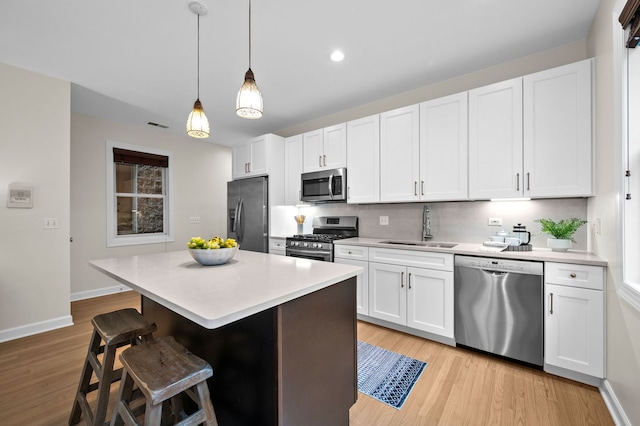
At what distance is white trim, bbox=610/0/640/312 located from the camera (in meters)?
1.44

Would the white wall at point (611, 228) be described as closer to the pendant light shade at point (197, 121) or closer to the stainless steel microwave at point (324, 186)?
the stainless steel microwave at point (324, 186)

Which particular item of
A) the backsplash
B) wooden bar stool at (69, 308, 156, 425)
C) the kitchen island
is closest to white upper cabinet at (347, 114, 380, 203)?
the backsplash

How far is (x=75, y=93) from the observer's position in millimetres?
3262

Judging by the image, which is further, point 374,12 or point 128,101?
point 128,101

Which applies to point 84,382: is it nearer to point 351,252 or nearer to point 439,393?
point 439,393

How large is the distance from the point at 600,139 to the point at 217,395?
2.89m

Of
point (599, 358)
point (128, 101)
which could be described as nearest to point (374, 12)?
point (599, 358)

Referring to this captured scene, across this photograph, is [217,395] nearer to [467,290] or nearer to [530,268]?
[467,290]

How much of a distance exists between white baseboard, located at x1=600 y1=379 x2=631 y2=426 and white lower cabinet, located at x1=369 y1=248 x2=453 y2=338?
94cm

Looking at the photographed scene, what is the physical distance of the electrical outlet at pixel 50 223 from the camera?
9.58 feet

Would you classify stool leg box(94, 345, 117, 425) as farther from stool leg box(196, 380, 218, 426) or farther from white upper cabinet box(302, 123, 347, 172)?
white upper cabinet box(302, 123, 347, 172)

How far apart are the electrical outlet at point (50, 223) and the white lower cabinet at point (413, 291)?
3.43 meters

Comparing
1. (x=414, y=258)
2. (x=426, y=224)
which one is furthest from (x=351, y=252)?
(x=426, y=224)

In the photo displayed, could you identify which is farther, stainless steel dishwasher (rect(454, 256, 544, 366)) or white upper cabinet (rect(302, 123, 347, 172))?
white upper cabinet (rect(302, 123, 347, 172))
